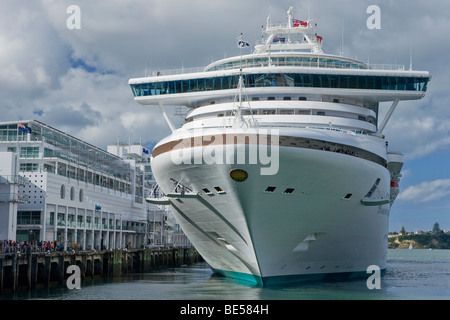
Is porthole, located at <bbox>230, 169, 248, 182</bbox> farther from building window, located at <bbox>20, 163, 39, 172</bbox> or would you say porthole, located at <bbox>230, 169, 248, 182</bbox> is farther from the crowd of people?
building window, located at <bbox>20, 163, 39, 172</bbox>

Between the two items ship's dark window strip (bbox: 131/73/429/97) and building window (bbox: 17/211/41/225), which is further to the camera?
building window (bbox: 17/211/41/225)

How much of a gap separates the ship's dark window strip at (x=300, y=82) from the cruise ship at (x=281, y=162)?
5 centimetres

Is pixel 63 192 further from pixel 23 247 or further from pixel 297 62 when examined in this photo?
pixel 297 62

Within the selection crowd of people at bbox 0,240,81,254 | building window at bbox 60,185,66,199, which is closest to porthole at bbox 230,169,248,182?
crowd of people at bbox 0,240,81,254

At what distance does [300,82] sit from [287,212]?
8.28 m

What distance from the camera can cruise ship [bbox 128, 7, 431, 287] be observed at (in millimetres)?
28078

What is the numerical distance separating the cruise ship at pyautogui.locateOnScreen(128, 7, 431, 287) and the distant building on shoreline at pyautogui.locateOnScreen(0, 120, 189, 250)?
12.9 m

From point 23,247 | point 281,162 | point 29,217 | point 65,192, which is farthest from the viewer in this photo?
point 65,192

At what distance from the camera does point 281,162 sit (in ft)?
90.6

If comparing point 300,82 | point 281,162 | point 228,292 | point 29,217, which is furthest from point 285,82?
point 29,217

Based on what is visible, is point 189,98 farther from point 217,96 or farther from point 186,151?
point 186,151

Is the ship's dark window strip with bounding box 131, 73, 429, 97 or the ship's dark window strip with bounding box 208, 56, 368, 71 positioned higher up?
the ship's dark window strip with bounding box 208, 56, 368, 71

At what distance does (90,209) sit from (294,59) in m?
27.8

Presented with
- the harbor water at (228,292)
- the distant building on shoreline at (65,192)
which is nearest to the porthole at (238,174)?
the harbor water at (228,292)
